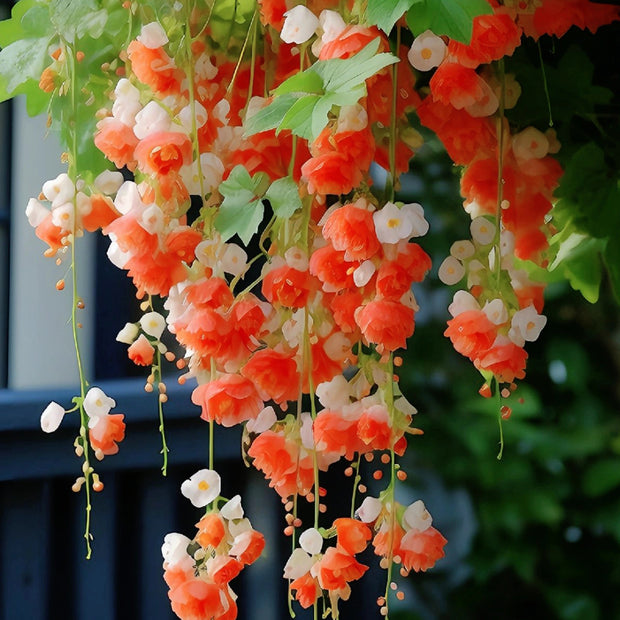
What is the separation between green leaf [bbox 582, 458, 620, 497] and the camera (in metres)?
1.64

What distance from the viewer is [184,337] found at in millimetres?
589

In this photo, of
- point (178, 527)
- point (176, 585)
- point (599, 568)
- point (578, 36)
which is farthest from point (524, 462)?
point (176, 585)

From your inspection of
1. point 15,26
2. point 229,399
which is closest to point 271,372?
point 229,399

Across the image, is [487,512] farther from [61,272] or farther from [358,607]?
[61,272]

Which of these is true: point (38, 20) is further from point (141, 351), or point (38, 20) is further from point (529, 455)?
point (529, 455)

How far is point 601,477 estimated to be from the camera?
1652 mm

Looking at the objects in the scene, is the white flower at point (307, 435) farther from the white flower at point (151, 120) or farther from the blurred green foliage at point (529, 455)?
the blurred green foliage at point (529, 455)

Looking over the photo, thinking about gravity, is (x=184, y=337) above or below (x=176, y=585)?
above

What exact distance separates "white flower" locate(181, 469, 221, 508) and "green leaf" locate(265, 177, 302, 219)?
19 centimetres

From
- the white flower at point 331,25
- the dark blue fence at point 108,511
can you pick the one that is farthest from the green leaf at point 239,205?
the dark blue fence at point 108,511

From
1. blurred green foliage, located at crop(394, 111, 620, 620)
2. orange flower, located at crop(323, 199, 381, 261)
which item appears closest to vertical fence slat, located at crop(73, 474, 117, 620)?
blurred green foliage, located at crop(394, 111, 620, 620)

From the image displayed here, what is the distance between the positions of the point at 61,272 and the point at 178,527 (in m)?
0.51

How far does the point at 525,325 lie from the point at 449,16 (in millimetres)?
227

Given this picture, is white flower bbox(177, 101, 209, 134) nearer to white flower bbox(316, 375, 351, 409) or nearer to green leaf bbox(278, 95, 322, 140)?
green leaf bbox(278, 95, 322, 140)
